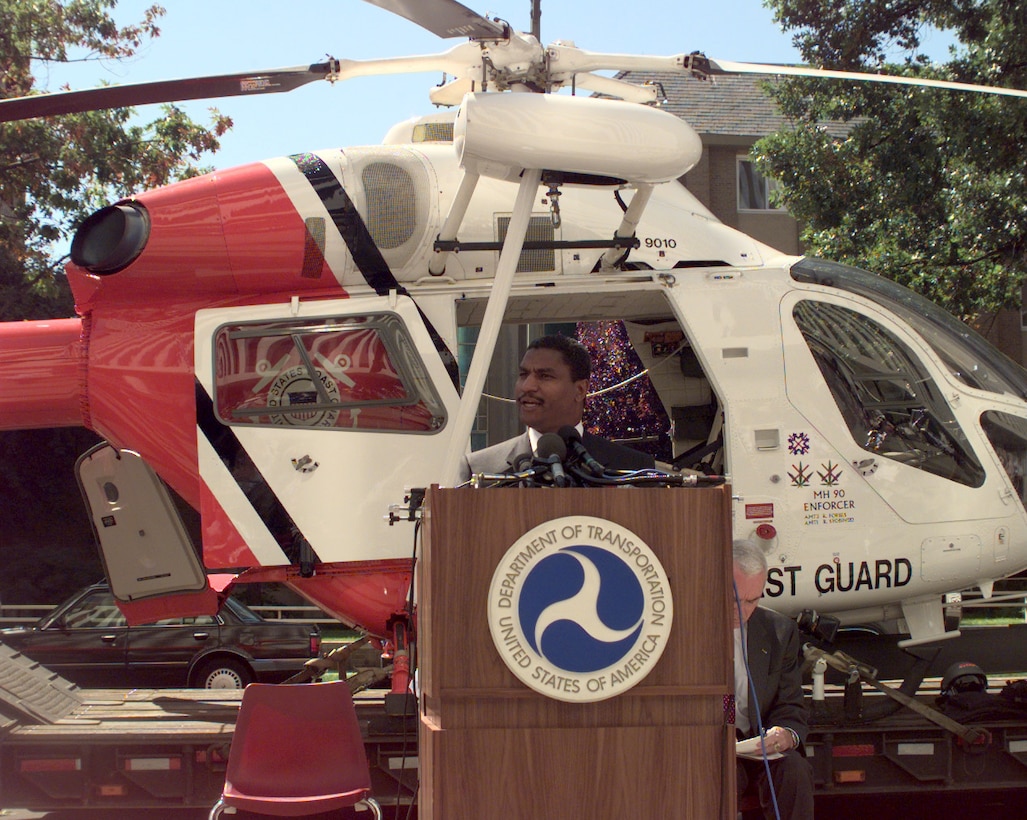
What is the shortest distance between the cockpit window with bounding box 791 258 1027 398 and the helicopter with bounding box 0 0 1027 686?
1 centimetres

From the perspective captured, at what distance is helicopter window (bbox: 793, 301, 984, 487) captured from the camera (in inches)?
251

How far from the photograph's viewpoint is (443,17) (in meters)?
5.05

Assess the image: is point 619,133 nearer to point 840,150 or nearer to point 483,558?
point 483,558

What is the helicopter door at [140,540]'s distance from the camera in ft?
21.2

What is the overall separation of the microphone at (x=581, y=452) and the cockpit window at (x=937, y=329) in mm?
3276

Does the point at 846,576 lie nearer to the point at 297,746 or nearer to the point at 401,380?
the point at 401,380

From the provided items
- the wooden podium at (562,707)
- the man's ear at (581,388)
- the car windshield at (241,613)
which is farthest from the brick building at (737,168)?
the wooden podium at (562,707)

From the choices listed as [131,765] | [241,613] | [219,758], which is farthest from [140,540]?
[241,613]

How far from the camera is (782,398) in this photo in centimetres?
629

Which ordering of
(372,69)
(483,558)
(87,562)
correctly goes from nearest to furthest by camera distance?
(483,558)
(372,69)
(87,562)

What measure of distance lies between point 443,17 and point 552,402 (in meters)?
1.80

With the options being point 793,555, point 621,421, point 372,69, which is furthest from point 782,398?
point 621,421

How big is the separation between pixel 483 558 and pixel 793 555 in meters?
3.53

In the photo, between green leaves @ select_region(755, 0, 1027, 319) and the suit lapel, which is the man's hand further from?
green leaves @ select_region(755, 0, 1027, 319)
